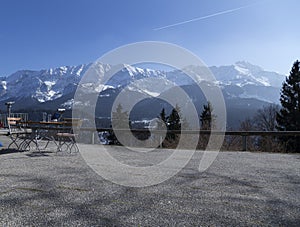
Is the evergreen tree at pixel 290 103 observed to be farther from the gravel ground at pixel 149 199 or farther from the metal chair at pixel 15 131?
the metal chair at pixel 15 131

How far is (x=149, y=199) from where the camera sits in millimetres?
3469

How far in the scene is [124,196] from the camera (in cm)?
357

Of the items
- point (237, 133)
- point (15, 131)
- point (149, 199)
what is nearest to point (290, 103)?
point (237, 133)

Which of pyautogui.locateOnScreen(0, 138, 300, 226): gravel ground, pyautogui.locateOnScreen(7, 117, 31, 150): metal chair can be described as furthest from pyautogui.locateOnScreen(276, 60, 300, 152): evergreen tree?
pyautogui.locateOnScreen(7, 117, 31, 150): metal chair

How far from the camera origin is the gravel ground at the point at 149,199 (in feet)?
9.13

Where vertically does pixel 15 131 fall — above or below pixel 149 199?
above

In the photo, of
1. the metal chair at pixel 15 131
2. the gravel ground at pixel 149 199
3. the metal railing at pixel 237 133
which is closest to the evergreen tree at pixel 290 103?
the metal railing at pixel 237 133

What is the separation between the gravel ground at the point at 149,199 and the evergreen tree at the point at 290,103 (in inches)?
970

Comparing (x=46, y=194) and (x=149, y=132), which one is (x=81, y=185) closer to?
(x=46, y=194)

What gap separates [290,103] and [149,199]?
29.2 meters

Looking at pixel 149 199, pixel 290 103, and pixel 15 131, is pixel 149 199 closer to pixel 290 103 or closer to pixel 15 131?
pixel 15 131

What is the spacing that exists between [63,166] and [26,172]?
2.60ft

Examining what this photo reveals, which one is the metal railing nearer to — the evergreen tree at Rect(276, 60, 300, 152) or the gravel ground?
the gravel ground

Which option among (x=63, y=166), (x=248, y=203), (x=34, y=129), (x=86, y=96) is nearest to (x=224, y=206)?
(x=248, y=203)
